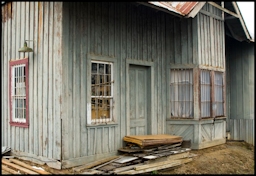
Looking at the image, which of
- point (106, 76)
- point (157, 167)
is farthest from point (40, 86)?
point (157, 167)

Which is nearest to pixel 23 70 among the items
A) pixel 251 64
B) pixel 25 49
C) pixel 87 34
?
pixel 25 49

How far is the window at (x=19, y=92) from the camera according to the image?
899 cm

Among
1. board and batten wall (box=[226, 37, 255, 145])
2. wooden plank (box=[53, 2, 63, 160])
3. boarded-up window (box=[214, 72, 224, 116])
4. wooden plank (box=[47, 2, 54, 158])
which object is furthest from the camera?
board and batten wall (box=[226, 37, 255, 145])

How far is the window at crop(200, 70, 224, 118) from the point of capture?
1051 centimetres

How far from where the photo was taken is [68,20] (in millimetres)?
7922

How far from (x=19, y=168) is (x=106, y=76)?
3.18 m

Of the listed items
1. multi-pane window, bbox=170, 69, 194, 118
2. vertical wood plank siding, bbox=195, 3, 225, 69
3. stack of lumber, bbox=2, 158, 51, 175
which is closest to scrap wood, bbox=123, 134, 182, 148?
multi-pane window, bbox=170, 69, 194, 118

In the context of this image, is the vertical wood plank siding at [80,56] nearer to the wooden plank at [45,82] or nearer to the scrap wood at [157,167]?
the wooden plank at [45,82]

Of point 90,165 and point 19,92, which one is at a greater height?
point 19,92

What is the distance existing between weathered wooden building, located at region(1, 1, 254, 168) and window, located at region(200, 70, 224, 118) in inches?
1.3

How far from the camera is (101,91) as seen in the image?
8.66 meters

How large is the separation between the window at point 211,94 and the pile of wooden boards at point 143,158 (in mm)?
1852

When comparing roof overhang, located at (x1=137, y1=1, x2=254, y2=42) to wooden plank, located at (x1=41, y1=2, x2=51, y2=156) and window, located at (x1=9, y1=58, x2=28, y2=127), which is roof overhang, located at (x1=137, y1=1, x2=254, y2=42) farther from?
window, located at (x1=9, y1=58, x2=28, y2=127)

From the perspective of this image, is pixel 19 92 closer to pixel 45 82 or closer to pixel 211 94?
pixel 45 82
